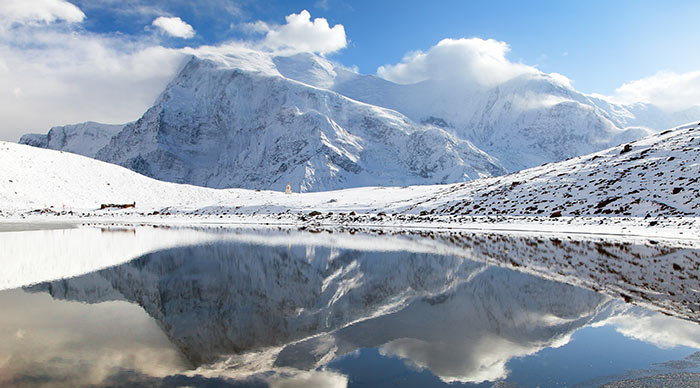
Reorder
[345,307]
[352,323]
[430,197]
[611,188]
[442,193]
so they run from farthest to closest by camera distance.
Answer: [442,193]
[430,197]
[611,188]
[345,307]
[352,323]

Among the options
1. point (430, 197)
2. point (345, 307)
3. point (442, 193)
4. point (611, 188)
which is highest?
point (611, 188)

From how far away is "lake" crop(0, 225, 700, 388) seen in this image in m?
5.82

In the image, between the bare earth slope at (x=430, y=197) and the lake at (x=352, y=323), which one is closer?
the lake at (x=352, y=323)

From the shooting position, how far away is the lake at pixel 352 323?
5.82 meters

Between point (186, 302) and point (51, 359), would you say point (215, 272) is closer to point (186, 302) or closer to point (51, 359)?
point (186, 302)

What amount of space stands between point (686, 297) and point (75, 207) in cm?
7315

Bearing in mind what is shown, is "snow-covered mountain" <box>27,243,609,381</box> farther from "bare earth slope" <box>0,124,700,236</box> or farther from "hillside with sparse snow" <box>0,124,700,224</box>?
"hillside with sparse snow" <box>0,124,700,224</box>

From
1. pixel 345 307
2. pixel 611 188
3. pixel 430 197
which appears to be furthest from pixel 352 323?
pixel 430 197

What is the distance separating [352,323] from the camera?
8.28 metres

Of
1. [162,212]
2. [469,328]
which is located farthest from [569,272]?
[162,212]

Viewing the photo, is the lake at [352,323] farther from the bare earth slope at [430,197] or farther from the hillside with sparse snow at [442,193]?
the hillside with sparse snow at [442,193]

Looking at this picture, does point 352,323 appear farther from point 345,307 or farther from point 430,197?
point 430,197

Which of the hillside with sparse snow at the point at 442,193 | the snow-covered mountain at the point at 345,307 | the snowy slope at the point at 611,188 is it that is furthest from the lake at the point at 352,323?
the hillside with sparse snow at the point at 442,193

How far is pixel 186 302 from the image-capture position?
32.3ft
